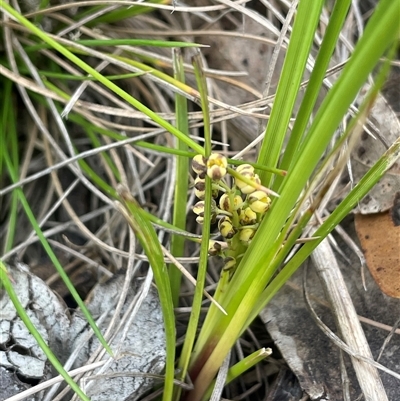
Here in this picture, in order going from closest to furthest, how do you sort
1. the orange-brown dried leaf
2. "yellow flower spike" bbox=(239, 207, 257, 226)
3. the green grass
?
the green grass, "yellow flower spike" bbox=(239, 207, 257, 226), the orange-brown dried leaf

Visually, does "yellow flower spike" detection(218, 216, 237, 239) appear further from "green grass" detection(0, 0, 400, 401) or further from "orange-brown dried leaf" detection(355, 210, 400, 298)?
"orange-brown dried leaf" detection(355, 210, 400, 298)

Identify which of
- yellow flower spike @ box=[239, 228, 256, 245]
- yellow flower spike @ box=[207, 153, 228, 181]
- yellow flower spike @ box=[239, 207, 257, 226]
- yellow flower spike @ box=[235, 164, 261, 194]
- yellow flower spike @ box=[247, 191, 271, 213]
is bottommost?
yellow flower spike @ box=[239, 228, 256, 245]

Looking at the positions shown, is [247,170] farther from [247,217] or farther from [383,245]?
[383,245]

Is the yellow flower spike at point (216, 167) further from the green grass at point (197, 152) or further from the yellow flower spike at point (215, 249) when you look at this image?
the yellow flower spike at point (215, 249)

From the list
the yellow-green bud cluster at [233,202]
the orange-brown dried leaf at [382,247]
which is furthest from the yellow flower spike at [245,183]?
the orange-brown dried leaf at [382,247]

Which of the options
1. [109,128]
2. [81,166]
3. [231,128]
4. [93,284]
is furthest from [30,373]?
[231,128]

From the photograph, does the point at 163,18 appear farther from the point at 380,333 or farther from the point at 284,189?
the point at 380,333

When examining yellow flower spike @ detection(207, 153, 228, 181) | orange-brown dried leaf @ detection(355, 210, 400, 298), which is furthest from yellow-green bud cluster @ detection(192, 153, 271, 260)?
orange-brown dried leaf @ detection(355, 210, 400, 298)
